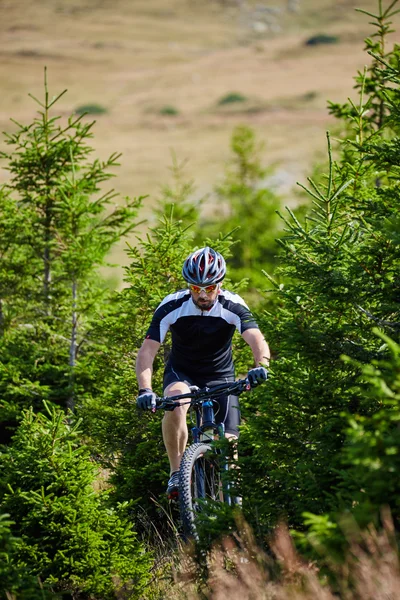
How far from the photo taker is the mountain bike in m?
5.68

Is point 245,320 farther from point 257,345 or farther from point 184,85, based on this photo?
point 184,85

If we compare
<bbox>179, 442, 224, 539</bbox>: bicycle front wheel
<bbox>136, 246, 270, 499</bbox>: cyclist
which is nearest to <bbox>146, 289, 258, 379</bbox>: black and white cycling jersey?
<bbox>136, 246, 270, 499</bbox>: cyclist

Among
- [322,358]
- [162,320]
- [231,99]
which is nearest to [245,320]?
[162,320]

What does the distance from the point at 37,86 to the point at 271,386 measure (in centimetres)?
13558

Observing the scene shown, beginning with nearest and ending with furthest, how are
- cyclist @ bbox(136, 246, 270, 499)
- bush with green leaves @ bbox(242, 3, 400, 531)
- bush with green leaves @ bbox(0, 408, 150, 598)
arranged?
bush with green leaves @ bbox(242, 3, 400, 531) < bush with green leaves @ bbox(0, 408, 150, 598) < cyclist @ bbox(136, 246, 270, 499)

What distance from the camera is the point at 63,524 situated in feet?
18.4

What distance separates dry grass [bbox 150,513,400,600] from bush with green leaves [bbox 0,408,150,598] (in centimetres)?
42

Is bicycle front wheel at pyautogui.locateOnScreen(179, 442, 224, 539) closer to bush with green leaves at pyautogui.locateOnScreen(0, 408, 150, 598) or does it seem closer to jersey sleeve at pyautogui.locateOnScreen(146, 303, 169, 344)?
bush with green leaves at pyautogui.locateOnScreen(0, 408, 150, 598)

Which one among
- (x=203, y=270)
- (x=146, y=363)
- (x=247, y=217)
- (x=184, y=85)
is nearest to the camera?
(x=203, y=270)

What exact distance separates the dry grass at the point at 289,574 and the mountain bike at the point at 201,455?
1.67 ft

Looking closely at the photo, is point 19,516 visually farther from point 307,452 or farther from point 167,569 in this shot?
point 307,452

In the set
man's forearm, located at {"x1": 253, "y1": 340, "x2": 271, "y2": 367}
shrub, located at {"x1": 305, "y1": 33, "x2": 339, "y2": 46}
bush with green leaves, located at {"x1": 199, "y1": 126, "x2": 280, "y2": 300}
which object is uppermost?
shrub, located at {"x1": 305, "y1": 33, "x2": 339, "y2": 46}

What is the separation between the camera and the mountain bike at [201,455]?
5.68 metres

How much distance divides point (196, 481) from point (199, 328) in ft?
4.58
